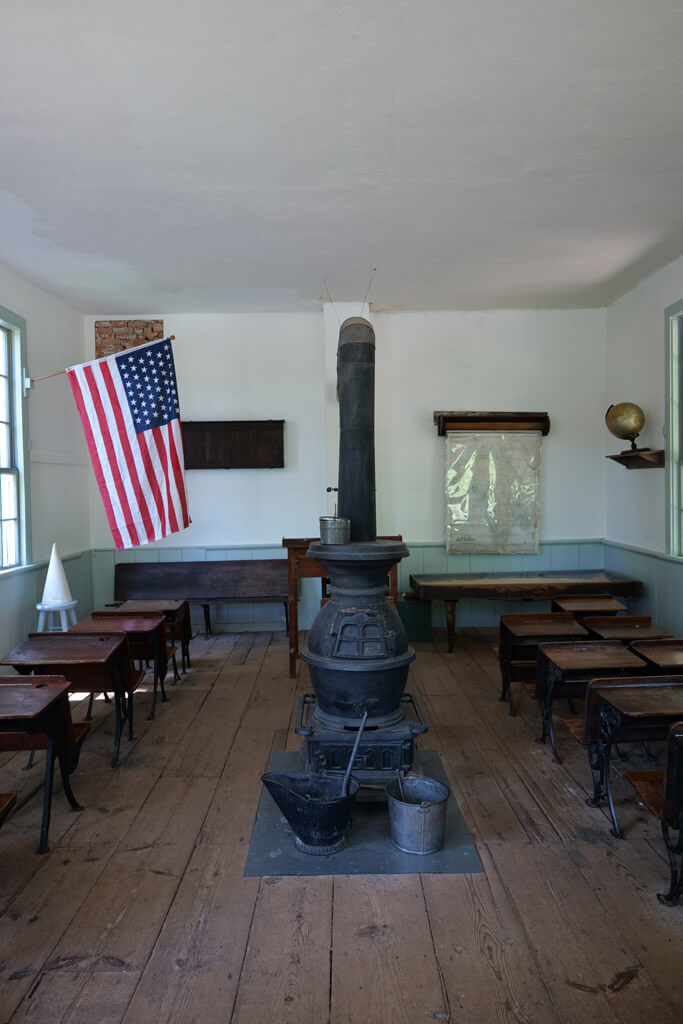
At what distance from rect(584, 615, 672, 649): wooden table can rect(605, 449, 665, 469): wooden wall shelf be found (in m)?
1.51

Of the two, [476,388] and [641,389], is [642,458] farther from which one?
[476,388]

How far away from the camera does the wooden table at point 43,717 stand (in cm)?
272

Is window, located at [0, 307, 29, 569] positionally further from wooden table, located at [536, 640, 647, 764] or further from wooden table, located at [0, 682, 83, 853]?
wooden table, located at [536, 640, 647, 764]

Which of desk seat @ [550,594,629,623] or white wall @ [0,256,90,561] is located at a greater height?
white wall @ [0,256,90,561]

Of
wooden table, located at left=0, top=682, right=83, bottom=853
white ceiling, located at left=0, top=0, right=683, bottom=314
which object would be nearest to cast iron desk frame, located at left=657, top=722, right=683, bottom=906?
wooden table, located at left=0, top=682, right=83, bottom=853

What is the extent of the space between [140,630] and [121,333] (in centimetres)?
370

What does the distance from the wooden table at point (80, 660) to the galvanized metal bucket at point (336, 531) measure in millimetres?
1319

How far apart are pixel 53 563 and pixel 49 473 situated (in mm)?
999

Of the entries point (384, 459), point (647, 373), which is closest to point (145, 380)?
point (384, 459)

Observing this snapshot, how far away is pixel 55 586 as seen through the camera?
5465 mm

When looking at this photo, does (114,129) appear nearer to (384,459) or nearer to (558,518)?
(384,459)

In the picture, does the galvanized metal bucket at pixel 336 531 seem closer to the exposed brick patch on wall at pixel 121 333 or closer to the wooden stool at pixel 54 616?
the wooden stool at pixel 54 616

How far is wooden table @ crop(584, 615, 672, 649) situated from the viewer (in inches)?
170

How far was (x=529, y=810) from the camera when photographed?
3.28 metres
